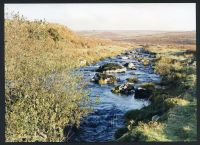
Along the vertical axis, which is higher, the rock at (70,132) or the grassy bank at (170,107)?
the grassy bank at (170,107)

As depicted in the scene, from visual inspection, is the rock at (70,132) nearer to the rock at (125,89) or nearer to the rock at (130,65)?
the rock at (125,89)

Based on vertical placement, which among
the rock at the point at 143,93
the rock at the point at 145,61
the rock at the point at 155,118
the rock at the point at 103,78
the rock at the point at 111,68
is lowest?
the rock at the point at 155,118

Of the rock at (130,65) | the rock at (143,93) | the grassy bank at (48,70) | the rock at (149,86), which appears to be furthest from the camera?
the rock at (130,65)

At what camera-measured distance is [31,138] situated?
1556 centimetres

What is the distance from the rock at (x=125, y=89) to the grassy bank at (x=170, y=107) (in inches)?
27.2

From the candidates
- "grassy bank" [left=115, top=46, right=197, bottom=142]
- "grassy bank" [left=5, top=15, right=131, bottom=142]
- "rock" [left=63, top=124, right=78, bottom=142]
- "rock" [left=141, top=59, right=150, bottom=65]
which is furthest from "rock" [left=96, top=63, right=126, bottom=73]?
"rock" [left=63, top=124, right=78, bottom=142]

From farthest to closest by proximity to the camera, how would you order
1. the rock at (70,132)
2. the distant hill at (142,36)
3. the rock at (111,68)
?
the rock at (111,68) < the distant hill at (142,36) < the rock at (70,132)

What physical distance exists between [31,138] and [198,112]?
16.4 ft

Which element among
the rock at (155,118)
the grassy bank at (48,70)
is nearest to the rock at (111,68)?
the grassy bank at (48,70)

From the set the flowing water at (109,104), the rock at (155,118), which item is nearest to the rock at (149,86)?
the flowing water at (109,104)

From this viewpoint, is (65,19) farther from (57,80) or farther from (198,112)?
(198,112)

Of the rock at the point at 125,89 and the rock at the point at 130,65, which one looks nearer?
the rock at the point at 125,89

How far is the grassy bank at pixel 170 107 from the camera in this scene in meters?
15.6

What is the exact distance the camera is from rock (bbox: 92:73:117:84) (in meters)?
16.9
